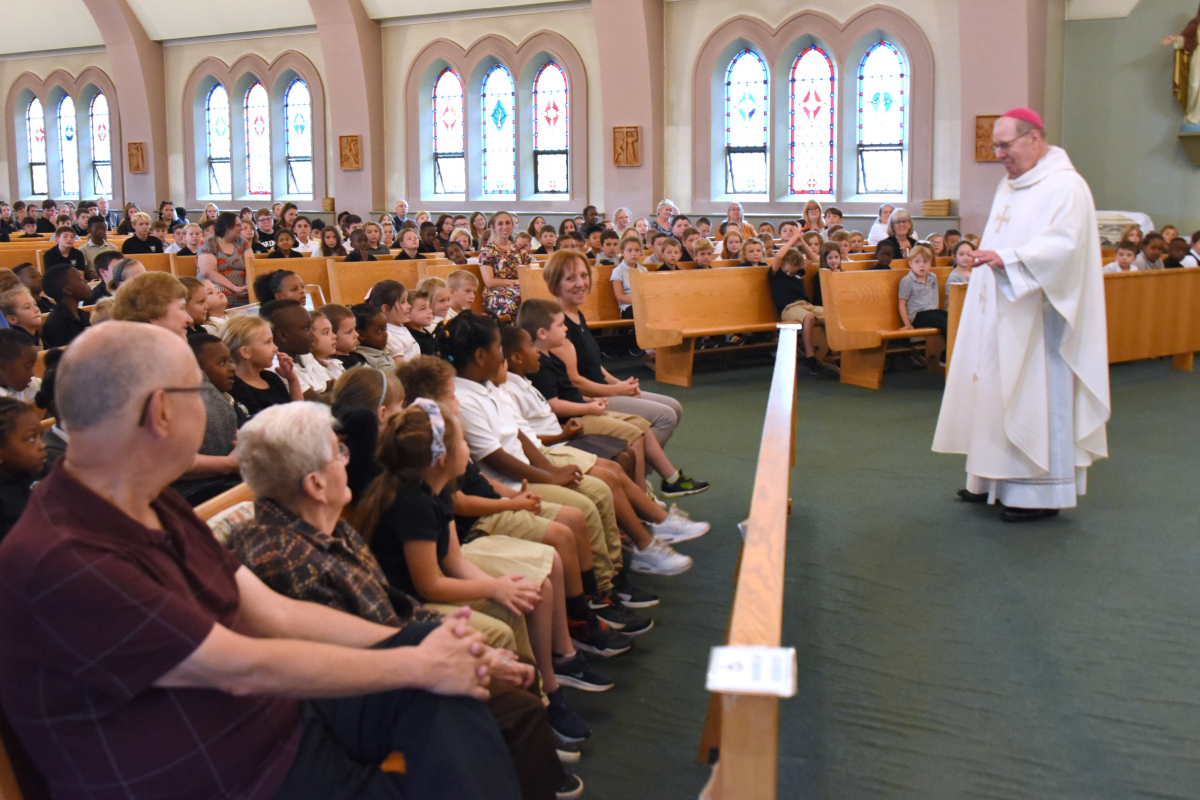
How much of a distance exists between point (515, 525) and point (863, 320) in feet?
19.1

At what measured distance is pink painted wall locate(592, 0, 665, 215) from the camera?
14.8 meters

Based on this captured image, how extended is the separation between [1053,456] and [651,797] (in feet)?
9.75

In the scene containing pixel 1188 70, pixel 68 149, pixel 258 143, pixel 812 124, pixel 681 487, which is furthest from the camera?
pixel 68 149

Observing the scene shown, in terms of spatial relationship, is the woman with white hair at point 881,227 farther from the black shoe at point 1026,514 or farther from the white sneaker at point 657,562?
the white sneaker at point 657,562

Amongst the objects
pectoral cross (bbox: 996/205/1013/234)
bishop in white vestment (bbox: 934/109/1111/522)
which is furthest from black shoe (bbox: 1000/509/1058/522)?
pectoral cross (bbox: 996/205/1013/234)

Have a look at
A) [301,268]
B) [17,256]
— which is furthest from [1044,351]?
[17,256]

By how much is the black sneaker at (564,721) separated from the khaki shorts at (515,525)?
54 centimetres

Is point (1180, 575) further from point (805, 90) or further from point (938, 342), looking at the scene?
point (805, 90)

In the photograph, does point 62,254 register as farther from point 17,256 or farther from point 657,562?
point 657,562

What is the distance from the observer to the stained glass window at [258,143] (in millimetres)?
19312

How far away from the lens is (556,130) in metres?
16.8

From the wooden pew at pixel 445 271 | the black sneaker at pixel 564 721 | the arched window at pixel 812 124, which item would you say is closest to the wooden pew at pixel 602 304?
the wooden pew at pixel 445 271

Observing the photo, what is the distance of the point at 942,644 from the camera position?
11.5 ft

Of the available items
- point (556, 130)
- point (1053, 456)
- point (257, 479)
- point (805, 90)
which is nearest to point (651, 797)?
point (257, 479)
